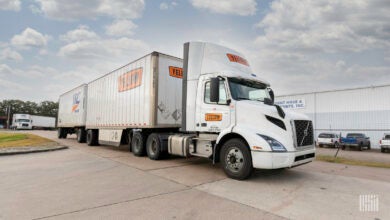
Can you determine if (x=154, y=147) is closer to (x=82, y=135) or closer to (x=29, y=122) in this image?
(x=82, y=135)

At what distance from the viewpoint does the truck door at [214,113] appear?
6499mm

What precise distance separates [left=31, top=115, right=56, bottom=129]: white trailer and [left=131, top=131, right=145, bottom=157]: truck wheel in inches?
2113

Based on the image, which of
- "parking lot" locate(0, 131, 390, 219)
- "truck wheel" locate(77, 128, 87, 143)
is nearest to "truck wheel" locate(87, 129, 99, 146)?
"truck wheel" locate(77, 128, 87, 143)

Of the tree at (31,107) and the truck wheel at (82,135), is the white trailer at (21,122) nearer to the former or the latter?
the truck wheel at (82,135)

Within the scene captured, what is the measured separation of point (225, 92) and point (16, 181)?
5.69 metres

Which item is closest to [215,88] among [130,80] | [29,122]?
[130,80]

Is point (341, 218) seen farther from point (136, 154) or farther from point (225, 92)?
point (136, 154)

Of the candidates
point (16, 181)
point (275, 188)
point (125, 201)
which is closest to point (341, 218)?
point (275, 188)

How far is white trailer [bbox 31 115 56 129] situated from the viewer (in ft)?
176

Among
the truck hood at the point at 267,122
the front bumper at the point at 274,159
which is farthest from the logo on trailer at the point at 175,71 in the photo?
the front bumper at the point at 274,159

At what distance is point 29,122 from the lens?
164 ft

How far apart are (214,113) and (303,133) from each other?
236 cm

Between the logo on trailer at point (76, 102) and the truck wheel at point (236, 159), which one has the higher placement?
the logo on trailer at point (76, 102)

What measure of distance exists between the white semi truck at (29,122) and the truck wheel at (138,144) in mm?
49924
